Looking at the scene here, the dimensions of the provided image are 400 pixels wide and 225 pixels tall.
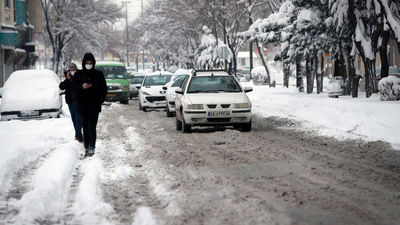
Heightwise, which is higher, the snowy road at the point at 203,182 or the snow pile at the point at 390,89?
the snow pile at the point at 390,89

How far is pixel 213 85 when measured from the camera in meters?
16.5

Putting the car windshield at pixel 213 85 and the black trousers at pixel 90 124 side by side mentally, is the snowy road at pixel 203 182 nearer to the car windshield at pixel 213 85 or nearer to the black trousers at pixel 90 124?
the black trousers at pixel 90 124

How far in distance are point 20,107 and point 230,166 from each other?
12.4 m

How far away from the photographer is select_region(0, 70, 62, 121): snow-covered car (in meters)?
20.5

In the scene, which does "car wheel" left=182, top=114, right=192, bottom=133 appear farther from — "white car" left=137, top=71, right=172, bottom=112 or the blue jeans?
"white car" left=137, top=71, right=172, bottom=112

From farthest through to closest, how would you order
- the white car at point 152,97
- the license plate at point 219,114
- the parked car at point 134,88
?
the parked car at point 134,88 < the white car at point 152,97 < the license plate at point 219,114

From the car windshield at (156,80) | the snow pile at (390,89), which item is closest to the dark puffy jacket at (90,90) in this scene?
the snow pile at (390,89)

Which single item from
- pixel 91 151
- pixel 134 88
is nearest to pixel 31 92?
pixel 91 151

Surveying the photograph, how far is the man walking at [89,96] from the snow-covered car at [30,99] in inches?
380

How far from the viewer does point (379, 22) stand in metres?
23.7

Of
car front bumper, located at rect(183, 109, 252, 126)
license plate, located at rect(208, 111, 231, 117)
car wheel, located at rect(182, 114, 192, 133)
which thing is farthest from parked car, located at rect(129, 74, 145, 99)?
license plate, located at rect(208, 111, 231, 117)

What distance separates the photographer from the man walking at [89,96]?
37.2ft

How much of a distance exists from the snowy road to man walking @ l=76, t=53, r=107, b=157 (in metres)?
0.46

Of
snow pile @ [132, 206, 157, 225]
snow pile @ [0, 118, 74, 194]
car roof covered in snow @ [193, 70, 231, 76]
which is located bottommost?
snow pile @ [132, 206, 157, 225]
